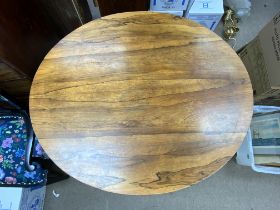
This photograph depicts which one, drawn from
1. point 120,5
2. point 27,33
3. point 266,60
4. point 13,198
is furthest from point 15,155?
point 266,60

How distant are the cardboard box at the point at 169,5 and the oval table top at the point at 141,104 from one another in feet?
1.48

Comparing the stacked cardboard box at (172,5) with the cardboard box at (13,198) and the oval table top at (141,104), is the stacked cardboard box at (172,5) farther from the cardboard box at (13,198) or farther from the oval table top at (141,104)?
the cardboard box at (13,198)

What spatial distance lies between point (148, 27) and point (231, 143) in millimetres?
418

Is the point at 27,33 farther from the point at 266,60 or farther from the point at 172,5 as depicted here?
the point at 266,60

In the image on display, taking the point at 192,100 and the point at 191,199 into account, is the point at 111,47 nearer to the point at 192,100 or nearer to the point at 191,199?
the point at 192,100

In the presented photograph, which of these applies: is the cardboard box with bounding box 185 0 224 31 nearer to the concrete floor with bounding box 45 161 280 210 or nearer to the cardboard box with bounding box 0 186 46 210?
the concrete floor with bounding box 45 161 280 210

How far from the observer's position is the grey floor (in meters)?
1.25

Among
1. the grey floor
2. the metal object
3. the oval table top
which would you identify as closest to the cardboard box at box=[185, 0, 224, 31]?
the metal object

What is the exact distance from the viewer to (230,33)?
154cm

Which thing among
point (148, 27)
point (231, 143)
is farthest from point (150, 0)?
point (231, 143)

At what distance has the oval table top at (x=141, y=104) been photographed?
0.70 metres

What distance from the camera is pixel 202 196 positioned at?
1.28 metres

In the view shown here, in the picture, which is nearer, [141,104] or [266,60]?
[141,104]

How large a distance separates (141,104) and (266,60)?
0.71 m
